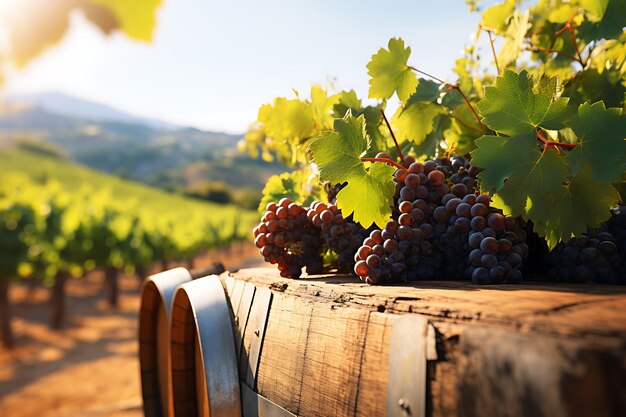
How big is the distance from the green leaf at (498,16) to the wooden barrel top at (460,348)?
1.13 meters

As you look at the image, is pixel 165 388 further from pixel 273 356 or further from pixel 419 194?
pixel 419 194

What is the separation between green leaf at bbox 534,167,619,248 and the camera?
1.05 metres

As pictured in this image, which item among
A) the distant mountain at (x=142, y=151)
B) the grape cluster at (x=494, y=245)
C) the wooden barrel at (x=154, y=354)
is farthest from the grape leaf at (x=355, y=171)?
the distant mountain at (x=142, y=151)

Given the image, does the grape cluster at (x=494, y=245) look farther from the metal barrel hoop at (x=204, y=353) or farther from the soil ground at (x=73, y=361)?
the soil ground at (x=73, y=361)

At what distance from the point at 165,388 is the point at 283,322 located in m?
1.31

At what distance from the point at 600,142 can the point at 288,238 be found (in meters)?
0.83

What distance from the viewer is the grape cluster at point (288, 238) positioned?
148 centimetres

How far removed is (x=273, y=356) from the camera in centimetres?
122

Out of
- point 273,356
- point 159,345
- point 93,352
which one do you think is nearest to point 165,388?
point 159,345

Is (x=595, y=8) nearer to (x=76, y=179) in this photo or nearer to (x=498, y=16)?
(x=498, y=16)

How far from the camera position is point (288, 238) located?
4.81 ft

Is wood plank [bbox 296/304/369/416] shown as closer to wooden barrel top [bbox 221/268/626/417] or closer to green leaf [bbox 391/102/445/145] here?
wooden barrel top [bbox 221/268/626/417]

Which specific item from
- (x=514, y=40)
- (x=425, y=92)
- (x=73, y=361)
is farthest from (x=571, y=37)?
(x=73, y=361)

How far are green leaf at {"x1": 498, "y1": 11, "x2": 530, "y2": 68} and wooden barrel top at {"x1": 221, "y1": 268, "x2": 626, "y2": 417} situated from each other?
87 cm
